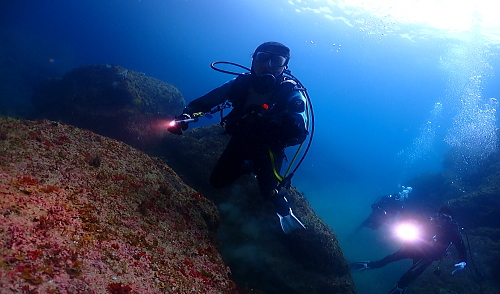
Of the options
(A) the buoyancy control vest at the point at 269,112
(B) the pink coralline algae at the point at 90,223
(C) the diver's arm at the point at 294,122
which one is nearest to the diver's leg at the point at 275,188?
(A) the buoyancy control vest at the point at 269,112

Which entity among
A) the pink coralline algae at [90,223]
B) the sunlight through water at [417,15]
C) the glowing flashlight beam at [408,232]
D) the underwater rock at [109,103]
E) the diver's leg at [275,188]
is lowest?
the pink coralline algae at [90,223]

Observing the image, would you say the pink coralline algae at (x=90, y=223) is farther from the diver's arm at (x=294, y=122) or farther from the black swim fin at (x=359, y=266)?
the black swim fin at (x=359, y=266)

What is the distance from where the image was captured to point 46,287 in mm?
1822

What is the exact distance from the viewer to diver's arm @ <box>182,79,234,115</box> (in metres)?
5.28

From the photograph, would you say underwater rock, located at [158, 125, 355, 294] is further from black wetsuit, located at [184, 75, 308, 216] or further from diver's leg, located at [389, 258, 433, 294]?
diver's leg, located at [389, 258, 433, 294]

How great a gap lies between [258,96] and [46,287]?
4473mm

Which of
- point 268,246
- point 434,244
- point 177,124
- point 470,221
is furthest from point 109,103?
point 470,221

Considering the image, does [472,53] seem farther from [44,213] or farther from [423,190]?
[44,213]

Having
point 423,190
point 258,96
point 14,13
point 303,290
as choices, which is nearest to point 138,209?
point 258,96

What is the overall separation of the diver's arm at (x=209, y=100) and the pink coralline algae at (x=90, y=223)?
5.66 ft

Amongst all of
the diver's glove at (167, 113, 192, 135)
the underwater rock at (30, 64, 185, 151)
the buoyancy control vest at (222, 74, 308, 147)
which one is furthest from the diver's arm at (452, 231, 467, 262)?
the underwater rock at (30, 64, 185, 151)

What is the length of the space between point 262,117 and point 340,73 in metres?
161

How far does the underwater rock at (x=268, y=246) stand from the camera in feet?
23.8

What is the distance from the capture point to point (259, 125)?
193 inches
